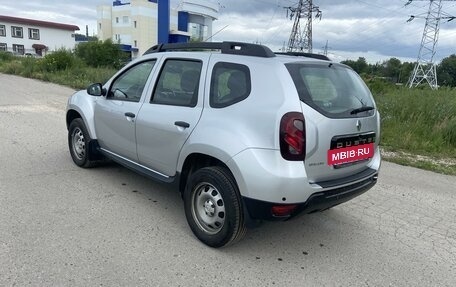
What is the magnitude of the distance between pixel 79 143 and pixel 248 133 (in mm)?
3264

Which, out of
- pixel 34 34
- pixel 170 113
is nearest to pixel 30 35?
pixel 34 34

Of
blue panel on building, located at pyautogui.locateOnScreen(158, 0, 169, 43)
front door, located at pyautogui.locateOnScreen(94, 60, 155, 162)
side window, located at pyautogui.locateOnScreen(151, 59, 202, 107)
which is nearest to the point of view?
side window, located at pyautogui.locateOnScreen(151, 59, 202, 107)

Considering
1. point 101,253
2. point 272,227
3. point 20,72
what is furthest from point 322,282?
point 20,72

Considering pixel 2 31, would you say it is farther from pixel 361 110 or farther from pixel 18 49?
pixel 361 110

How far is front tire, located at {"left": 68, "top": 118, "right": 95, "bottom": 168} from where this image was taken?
4.94m

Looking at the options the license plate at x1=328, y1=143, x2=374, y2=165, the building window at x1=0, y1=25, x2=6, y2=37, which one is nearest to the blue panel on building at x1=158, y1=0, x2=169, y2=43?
the license plate at x1=328, y1=143, x2=374, y2=165

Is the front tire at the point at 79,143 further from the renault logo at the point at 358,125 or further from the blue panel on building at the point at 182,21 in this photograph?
the blue panel on building at the point at 182,21

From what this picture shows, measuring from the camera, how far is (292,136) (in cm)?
276

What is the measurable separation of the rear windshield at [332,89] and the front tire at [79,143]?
3.16m

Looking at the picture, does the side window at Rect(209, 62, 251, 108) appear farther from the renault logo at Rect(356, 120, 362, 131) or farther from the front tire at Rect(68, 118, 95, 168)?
the front tire at Rect(68, 118, 95, 168)

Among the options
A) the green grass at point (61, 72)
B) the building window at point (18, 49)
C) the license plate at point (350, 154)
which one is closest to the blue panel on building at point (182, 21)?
the building window at point (18, 49)

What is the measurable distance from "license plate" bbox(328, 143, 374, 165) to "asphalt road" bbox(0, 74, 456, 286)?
0.86 metres

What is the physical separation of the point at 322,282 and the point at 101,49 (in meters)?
38.8

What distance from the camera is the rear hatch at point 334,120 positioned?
9.44 ft
